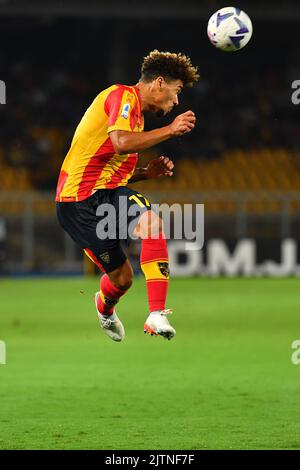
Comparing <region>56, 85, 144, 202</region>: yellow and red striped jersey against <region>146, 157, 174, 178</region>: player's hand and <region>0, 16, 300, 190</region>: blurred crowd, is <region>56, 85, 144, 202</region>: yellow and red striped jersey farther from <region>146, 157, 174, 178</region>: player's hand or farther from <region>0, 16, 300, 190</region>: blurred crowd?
<region>0, 16, 300, 190</region>: blurred crowd

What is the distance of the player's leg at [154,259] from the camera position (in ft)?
25.3

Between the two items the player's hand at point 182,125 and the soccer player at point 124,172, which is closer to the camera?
the player's hand at point 182,125

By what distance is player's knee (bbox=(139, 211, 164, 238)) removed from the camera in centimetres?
772

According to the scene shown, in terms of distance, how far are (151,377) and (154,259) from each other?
12.3 ft

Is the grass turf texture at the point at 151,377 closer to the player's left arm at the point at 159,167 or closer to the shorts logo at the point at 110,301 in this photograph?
the shorts logo at the point at 110,301

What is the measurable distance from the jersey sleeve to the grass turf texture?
7.88 ft

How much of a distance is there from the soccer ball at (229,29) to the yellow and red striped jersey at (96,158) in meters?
0.85

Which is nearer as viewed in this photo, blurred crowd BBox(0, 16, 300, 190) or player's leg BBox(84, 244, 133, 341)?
player's leg BBox(84, 244, 133, 341)

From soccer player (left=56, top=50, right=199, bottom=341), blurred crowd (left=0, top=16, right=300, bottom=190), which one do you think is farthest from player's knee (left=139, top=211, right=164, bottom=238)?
blurred crowd (left=0, top=16, right=300, bottom=190)

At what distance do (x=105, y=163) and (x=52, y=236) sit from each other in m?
17.3

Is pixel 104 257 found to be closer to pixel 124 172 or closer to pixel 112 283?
pixel 112 283

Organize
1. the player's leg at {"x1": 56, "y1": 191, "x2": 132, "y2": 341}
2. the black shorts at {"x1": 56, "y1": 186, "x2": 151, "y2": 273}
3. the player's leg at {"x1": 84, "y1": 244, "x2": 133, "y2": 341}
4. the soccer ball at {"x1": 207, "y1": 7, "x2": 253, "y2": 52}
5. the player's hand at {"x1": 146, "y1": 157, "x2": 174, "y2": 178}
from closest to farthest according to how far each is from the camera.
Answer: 1. the black shorts at {"x1": 56, "y1": 186, "x2": 151, "y2": 273}
2. the soccer ball at {"x1": 207, "y1": 7, "x2": 253, "y2": 52}
3. the player's leg at {"x1": 56, "y1": 191, "x2": 132, "y2": 341}
4. the player's leg at {"x1": 84, "y1": 244, "x2": 133, "y2": 341}
5. the player's hand at {"x1": 146, "y1": 157, "x2": 174, "y2": 178}

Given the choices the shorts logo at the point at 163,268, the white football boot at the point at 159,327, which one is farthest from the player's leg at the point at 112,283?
the white football boot at the point at 159,327

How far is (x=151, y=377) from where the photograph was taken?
11.3 metres
